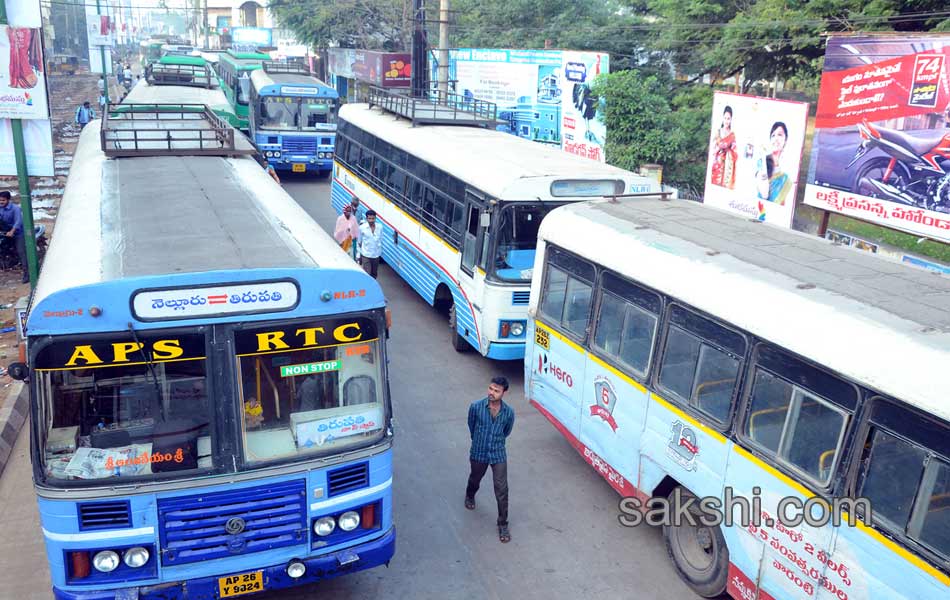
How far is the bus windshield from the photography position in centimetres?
2152

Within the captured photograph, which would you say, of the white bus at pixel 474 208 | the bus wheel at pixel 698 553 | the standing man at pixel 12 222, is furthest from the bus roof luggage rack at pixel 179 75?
the bus wheel at pixel 698 553

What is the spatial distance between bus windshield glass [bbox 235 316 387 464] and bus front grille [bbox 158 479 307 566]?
0.24 meters

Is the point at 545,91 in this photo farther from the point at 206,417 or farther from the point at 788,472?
the point at 206,417

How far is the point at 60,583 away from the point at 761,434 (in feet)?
14.3

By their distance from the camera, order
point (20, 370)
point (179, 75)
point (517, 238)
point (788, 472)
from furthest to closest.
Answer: point (179, 75) < point (517, 238) < point (788, 472) < point (20, 370)

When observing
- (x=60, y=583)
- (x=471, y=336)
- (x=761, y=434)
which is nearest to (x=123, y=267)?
(x=60, y=583)

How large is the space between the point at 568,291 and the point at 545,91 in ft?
53.6

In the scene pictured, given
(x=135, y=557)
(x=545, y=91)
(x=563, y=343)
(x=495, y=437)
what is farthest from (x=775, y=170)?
(x=135, y=557)

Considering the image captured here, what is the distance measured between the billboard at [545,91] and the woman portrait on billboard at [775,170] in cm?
673

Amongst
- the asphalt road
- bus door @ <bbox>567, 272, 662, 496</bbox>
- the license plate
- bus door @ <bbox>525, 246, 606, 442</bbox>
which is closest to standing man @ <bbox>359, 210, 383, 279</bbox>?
the asphalt road

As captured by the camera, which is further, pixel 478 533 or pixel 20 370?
pixel 478 533

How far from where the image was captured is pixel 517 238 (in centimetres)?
962

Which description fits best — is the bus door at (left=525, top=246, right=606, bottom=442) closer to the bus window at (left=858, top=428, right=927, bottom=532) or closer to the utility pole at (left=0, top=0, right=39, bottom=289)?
the bus window at (left=858, top=428, right=927, bottom=532)

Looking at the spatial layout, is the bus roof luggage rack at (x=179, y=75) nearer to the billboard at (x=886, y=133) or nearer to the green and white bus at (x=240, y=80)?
the green and white bus at (x=240, y=80)
